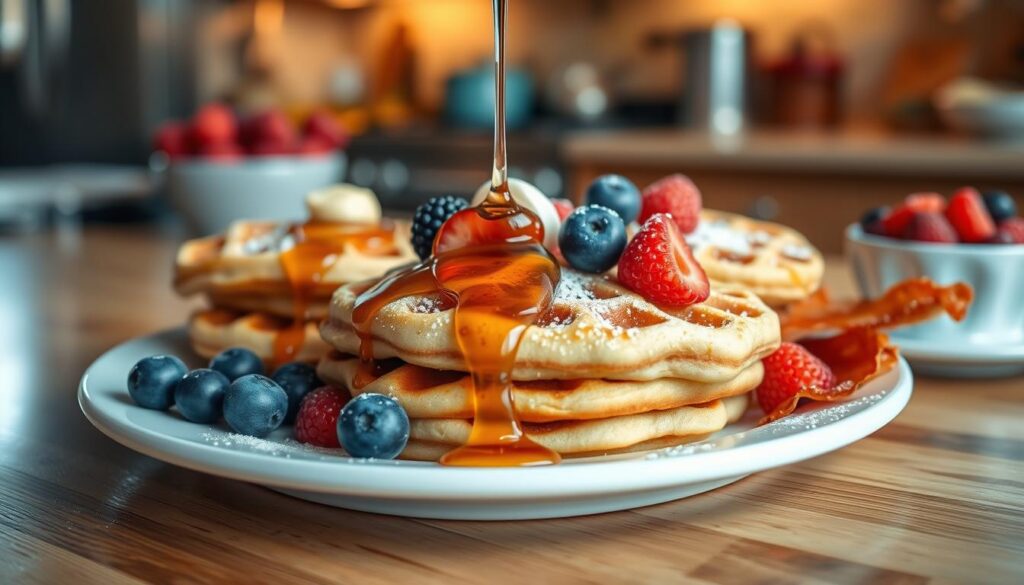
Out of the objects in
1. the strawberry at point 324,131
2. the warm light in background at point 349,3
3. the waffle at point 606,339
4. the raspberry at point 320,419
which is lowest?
the raspberry at point 320,419

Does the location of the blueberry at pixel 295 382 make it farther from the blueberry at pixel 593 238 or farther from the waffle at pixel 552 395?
the blueberry at pixel 593 238

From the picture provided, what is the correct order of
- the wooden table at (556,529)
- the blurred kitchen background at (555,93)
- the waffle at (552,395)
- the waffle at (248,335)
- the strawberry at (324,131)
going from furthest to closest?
the blurred kitchen background at (555,93)
the strawberry at (324,131)
the waffle at (248,335)
the waffle at (552,395)
the wooden table at (556,529)

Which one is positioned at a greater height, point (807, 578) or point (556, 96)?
point (556, 96)

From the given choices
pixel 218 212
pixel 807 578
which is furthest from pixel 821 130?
pixel 807 578

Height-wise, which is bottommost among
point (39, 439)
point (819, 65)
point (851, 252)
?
point (39, 439)

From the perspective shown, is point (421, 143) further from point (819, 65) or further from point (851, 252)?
point (851, 252)

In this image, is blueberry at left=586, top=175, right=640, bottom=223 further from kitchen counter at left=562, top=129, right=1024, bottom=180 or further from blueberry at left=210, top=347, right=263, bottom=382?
kitchen counter at left=562, top=129, right=1024, bottom=180

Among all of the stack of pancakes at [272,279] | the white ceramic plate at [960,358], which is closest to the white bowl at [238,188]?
the stack of pancakes at [272,279]
